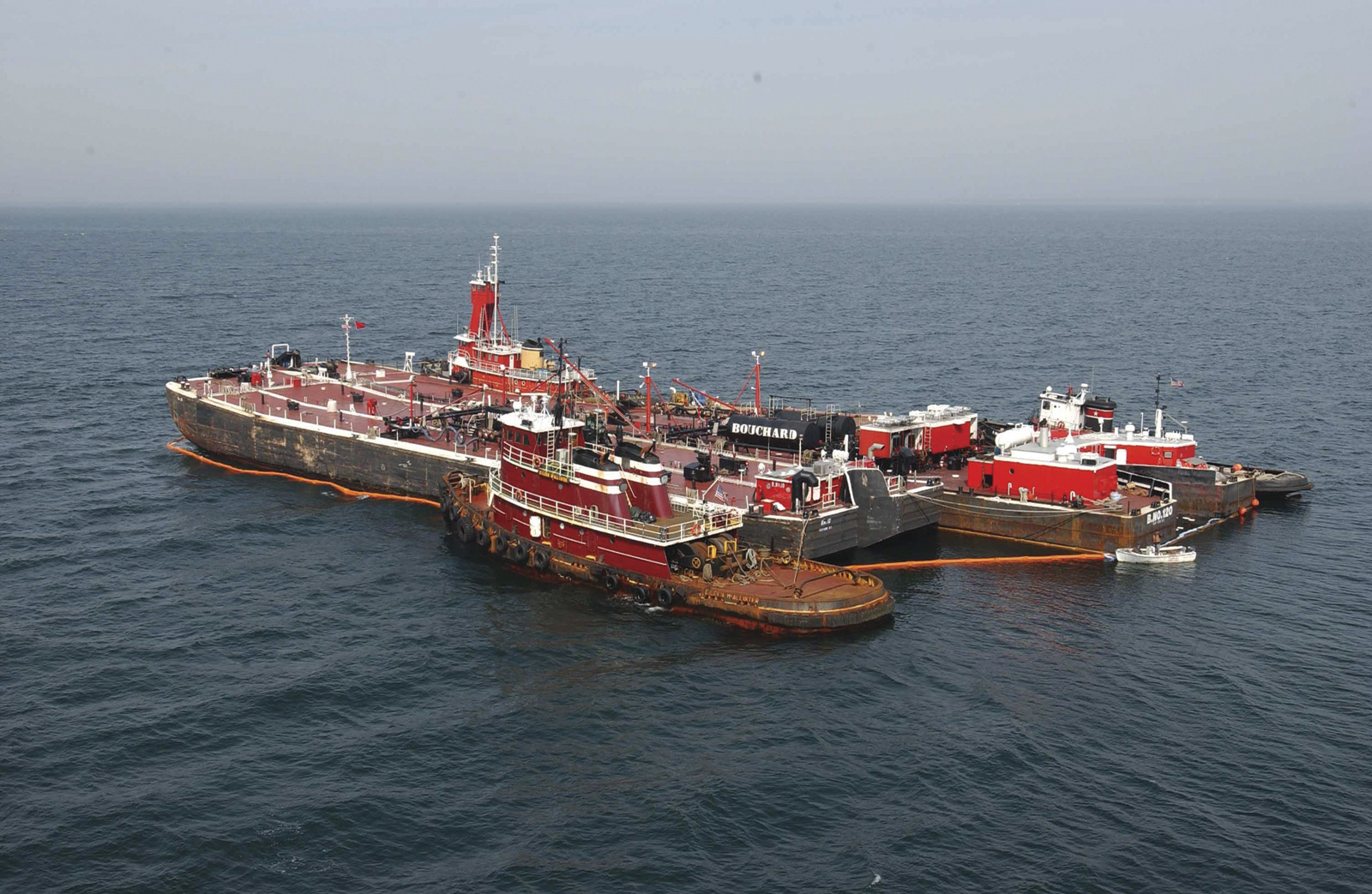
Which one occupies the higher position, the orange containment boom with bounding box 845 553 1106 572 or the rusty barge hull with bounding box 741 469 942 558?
the rusty barge hull with bounding box 741 469 942 558

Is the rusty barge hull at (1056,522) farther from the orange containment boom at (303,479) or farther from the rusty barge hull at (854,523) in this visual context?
the orange containment boom at (303,479)

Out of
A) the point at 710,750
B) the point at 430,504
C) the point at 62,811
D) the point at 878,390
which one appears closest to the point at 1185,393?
the point at 878,390

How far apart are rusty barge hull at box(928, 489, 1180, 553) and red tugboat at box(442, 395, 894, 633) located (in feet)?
53.9

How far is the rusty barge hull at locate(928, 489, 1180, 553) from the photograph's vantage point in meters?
75.6

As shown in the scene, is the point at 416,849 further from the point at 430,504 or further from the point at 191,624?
the point at 430,504

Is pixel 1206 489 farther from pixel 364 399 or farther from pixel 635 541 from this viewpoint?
pixel 364 399

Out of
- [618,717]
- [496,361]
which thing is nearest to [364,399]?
[496,361]

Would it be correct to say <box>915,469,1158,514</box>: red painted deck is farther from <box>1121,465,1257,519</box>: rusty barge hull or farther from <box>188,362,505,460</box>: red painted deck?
<box>188,362,505,460</box>: red painted deck

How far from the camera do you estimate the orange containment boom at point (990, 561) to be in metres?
74.1

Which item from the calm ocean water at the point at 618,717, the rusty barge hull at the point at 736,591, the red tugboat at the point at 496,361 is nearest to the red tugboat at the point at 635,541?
the rusty barge hull at the point at 736,591

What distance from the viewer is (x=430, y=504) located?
8656cm

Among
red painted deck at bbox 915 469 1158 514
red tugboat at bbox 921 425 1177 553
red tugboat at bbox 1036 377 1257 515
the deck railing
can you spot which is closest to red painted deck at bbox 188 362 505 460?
the deck railing

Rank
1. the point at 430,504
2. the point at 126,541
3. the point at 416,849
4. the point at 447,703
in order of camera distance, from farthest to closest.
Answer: the point at 430,504
the point at 126,541
the point at 447,703
the point at 416,849

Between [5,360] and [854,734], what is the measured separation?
384 ft
